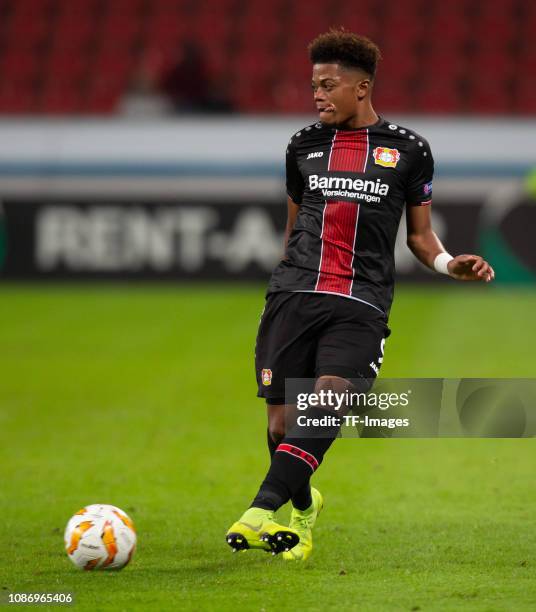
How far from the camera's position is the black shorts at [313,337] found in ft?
17.8

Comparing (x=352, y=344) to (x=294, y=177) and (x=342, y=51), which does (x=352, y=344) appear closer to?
(x=294, y=177)

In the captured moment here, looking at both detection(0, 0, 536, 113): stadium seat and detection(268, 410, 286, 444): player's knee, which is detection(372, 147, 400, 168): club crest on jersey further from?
detection(0, 0, 536, 113): stadium seat

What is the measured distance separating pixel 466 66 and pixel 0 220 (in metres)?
9.47

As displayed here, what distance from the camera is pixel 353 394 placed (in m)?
5.37

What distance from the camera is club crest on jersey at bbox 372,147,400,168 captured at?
554 centimetres

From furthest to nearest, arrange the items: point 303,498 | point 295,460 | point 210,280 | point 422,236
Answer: point 210,280
point 303,498
point 422,236
point 295,460

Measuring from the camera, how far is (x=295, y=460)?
209 inches

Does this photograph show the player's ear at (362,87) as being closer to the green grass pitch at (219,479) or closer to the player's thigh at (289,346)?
the player's thigh at (289,346)

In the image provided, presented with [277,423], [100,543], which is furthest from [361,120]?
[100,543]

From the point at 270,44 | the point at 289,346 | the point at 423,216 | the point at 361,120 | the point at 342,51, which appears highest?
the point at 342,51

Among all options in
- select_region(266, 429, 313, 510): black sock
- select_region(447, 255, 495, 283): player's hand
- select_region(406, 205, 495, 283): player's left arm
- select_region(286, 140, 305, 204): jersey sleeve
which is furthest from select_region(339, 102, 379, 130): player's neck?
select_region(266, 429, 313, 510): black sock

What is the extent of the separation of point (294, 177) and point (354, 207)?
396 millimetres

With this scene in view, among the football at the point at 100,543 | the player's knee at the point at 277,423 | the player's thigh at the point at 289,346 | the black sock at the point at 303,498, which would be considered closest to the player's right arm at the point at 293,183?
the player's thigh at the point at 289,346

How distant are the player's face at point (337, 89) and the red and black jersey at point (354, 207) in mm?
126
